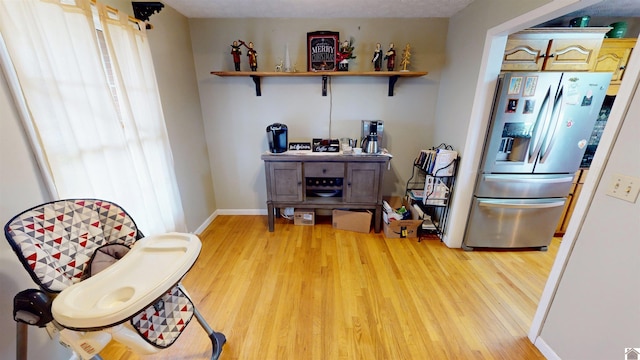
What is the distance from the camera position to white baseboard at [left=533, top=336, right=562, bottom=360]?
1426mm

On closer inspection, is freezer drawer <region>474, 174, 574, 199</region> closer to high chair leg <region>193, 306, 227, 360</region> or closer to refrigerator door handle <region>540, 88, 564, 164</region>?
refrigerator door handle <region>540, 88, 564, 164</region>

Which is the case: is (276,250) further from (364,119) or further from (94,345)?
(364,119)

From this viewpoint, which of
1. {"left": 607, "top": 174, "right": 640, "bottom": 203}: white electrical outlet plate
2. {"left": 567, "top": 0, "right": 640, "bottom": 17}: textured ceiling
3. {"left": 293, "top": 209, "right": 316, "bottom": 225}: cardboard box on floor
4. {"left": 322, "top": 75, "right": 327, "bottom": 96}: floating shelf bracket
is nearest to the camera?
{"left": 607, "top": 174, "right": 640, "bottom": 203}: white electrical outlet plate

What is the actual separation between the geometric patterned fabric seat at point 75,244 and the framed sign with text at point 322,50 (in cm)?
229

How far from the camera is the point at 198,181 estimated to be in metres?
2.87

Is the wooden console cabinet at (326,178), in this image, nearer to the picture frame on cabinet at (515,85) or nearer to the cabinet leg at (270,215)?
the cabinet leg at (270,215)

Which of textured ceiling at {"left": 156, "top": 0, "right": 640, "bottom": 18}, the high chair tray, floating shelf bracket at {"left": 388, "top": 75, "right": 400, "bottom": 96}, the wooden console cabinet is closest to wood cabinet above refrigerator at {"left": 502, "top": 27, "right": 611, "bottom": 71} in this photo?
textured ceiling at {"left": 156, "top": 0, "right": 640, "bottom": 18}

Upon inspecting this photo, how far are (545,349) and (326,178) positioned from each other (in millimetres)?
2224

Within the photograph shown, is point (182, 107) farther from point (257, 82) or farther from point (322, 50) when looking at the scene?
point (322, 50)

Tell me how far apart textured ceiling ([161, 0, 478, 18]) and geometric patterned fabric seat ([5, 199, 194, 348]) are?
207cm

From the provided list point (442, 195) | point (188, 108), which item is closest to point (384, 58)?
point (442, 195)

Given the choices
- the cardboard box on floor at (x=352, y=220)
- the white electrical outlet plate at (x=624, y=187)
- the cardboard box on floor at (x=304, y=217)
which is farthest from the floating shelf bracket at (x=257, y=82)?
the white electrical outlet plate at (x=624, y=187)

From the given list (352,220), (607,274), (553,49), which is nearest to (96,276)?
(352,220)

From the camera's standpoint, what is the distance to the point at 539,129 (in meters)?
2.04
